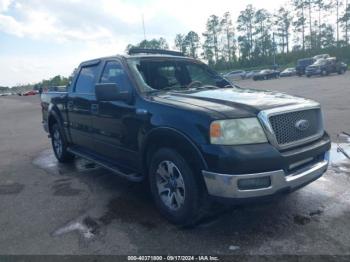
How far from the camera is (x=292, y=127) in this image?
3484 millimetres

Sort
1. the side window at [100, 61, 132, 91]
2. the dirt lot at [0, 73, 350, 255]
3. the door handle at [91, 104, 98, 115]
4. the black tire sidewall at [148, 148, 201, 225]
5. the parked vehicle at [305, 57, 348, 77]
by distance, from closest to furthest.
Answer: the dirt lot at [0, 73, 350, 255]
the black tire sidewall at [148, 148, 201, 225]
the side window at [100, 61, 132, 91]
the door handle at [91, 104, 98, 115]
the parked vehicle at [305, 57, 348, 77]

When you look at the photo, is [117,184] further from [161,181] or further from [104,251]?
[104,251]

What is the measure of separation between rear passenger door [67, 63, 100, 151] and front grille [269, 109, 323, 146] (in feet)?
8.75

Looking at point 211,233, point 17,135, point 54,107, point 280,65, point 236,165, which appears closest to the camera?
point 236,165

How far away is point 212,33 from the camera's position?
89750 millimetres

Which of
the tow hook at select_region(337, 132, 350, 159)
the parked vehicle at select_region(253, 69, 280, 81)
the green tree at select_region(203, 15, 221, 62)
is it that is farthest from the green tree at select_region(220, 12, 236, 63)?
the tow hook at select_region(337, 132, 350, 159)

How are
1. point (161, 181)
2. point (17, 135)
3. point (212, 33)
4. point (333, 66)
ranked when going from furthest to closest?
point (212, 33), point (333, 66), point (17, 135), point (161, 181)

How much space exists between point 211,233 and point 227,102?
135cm

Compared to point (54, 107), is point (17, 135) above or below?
below

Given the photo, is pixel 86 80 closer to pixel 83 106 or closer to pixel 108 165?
pixel 83 106

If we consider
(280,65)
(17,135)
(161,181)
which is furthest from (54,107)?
(280,65)

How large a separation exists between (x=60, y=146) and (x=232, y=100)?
4.25 metres

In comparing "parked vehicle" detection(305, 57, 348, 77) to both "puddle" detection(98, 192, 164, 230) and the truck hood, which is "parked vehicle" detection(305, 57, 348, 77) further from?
"puddle" detection(98, 192, 164, 230)

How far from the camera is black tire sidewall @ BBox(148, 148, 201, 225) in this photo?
3395mm
